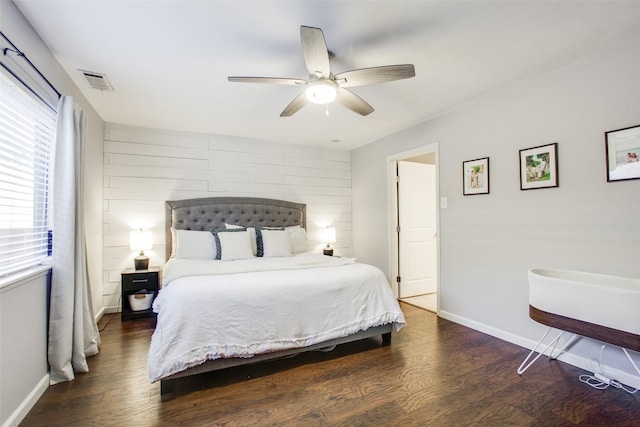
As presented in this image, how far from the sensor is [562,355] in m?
2.41

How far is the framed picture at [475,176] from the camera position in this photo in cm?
301

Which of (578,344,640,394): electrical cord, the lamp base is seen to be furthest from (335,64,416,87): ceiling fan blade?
the lamp base

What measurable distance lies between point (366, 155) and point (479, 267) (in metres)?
2.51

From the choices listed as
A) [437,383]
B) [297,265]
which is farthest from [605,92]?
[297,265]

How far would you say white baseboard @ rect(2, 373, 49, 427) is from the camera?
1605 millimetres

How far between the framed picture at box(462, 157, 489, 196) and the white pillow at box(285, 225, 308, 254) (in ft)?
7.31

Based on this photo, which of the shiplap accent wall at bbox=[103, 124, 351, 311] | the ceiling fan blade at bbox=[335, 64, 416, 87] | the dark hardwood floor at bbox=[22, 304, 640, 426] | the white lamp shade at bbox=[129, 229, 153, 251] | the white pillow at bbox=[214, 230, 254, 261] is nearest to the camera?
the dark hardwood floor at bbox=[22, 304, 640, 426]

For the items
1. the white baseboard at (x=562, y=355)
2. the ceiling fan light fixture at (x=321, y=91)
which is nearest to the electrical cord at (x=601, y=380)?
the white baseboard at (x=562, y=355)

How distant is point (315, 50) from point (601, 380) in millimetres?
2949

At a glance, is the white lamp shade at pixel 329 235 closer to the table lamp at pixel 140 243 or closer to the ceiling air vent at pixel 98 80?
the table lamp at pixel 140 243

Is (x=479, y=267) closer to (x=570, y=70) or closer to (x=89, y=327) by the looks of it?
(x=570, y=70)

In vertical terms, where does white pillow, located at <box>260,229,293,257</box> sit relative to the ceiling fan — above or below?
below

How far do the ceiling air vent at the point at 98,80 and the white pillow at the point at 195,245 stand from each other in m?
1.68

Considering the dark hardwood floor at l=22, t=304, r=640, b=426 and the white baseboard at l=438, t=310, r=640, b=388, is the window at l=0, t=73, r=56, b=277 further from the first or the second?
the white baseboard at l=438, t=310, r=640, b=388
